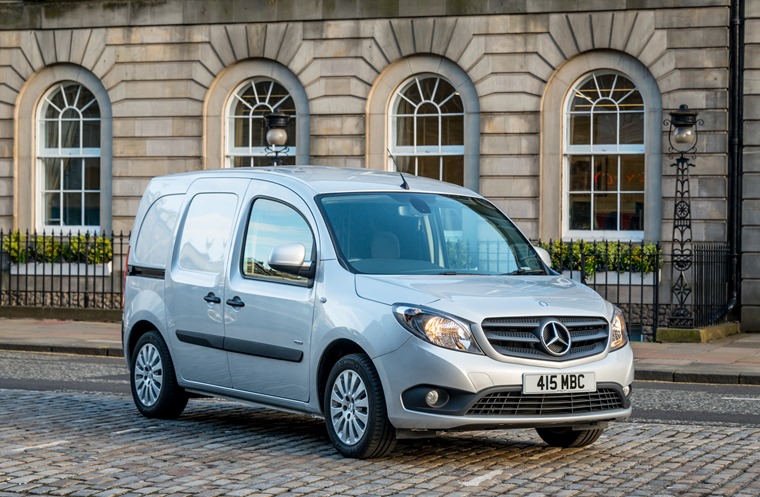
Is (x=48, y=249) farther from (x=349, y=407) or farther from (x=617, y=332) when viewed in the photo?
(x=617, y=332)

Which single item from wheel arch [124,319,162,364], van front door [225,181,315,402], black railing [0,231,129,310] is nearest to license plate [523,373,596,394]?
van front door [225,181,315,402]

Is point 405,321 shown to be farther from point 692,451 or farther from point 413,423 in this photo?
point 692,451

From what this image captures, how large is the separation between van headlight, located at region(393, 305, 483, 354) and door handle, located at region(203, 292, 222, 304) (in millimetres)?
2019

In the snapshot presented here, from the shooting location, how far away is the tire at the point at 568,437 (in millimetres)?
9055

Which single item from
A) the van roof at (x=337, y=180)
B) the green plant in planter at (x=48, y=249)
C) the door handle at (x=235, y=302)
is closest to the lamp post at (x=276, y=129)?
the green plant in planter at (x=48, y=249)

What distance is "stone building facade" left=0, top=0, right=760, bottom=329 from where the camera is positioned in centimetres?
2286

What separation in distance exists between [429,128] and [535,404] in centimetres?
1674

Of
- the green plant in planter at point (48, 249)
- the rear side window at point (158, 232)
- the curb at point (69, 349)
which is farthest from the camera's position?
the green plant in planter at point (48, 249)

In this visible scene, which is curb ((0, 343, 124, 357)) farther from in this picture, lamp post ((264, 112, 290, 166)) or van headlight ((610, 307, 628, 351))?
van headlight ((610, 307, 628, 351))

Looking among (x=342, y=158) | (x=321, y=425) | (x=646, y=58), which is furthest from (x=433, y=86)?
(x=321, y=425)

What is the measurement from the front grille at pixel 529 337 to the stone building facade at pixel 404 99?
14.7 meters

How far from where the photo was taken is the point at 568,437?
9094mm

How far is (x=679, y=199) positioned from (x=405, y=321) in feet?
50.4

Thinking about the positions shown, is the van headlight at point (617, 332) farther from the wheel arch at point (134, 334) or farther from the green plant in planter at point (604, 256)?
the green plant in planter at point (604, 256)
